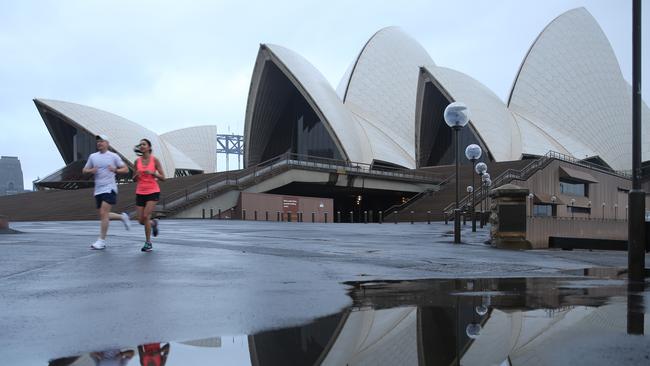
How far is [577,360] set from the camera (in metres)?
2.06

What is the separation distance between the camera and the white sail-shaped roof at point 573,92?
5928 centimetres

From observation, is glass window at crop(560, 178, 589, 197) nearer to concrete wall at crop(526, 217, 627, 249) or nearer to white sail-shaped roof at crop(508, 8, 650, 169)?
white sail-shaped roof at crop(508, 8, 650, 169)

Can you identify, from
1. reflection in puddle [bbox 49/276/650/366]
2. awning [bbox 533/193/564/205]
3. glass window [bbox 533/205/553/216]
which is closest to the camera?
reflection in puddle [bbox 49/276/650/366]

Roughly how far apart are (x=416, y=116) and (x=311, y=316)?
56864 mm

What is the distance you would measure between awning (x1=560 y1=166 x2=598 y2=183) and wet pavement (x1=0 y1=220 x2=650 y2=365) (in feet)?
137

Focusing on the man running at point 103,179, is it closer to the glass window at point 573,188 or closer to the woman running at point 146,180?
the woman running at point 146,180

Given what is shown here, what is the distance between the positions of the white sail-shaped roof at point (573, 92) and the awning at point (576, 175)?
422 inches

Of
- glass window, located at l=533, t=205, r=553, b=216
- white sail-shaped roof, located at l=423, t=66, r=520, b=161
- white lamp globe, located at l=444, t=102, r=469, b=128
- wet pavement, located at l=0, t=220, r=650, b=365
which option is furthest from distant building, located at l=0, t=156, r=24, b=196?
wet pavement, located at l=0, t=220, r=650, b=365

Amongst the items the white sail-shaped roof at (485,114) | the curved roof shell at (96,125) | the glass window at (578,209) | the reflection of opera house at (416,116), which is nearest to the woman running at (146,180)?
the reflection of opera house at (416,116)

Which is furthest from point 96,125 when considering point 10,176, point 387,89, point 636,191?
point 636,191

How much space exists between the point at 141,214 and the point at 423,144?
5564cm

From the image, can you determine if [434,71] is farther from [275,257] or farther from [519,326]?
[519,326]

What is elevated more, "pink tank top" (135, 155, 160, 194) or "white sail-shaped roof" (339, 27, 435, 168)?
"white sail-shaped roof" (339, 27, 435, 168)

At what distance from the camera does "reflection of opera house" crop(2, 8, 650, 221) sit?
172 ft
